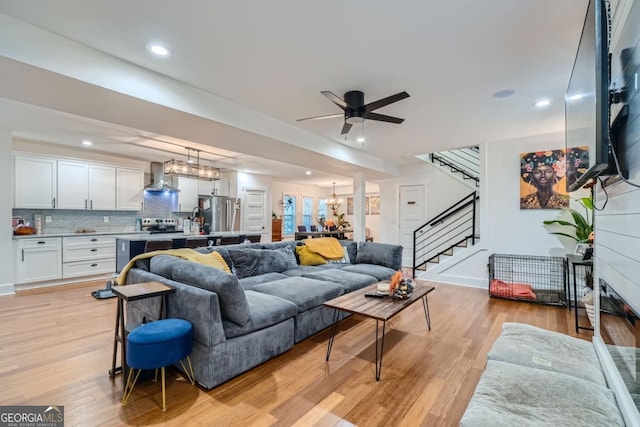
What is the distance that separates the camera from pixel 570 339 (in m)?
2.05

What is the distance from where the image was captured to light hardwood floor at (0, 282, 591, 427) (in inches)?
74.2

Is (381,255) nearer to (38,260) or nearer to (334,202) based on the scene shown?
(38,260)

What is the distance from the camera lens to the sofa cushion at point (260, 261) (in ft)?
12.5

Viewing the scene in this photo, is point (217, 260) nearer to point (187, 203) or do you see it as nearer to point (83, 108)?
point (83, 108)

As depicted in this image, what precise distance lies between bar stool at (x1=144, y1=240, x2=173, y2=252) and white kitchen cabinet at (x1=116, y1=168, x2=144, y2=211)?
225cm

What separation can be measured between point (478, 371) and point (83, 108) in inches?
171

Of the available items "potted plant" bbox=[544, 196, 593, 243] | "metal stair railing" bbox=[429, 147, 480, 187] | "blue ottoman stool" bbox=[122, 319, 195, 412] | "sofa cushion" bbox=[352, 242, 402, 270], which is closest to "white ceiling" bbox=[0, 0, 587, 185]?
"potted plant" bbox=[544, 196, 593, 243]

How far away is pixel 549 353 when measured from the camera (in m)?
1.83

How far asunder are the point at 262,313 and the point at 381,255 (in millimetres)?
2748

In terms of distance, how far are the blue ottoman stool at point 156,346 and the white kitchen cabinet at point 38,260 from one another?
174 inches

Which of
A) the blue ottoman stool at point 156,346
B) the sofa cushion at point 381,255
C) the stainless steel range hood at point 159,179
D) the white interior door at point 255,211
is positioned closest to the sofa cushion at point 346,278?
the sofa cushion at point 381,255

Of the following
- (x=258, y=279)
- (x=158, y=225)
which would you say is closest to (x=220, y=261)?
(x=258, y=279)

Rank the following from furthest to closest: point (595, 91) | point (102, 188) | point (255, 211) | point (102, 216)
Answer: point (255, 211) → point (102, 216) → point (102, 188) → point (595, 91)

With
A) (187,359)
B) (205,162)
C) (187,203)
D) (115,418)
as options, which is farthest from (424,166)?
(115,418)
